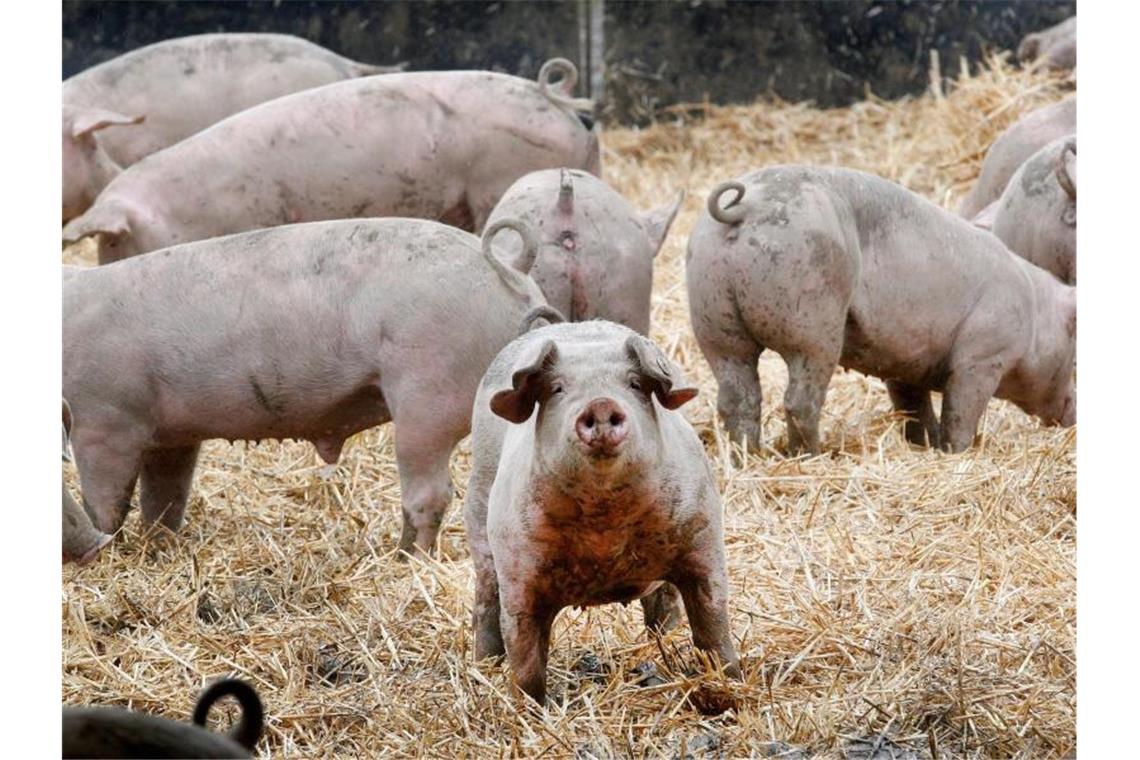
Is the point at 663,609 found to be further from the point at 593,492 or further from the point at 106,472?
the point at 106,472

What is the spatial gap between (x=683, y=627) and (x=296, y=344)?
105 centimetres

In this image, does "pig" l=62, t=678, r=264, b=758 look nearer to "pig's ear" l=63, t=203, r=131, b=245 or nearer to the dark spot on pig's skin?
the dark spot on pig's skin

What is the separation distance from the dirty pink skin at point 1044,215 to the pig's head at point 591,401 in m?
2.65

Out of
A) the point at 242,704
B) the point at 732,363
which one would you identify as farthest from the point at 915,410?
the point at 242,704

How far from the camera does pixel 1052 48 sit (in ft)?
23.7

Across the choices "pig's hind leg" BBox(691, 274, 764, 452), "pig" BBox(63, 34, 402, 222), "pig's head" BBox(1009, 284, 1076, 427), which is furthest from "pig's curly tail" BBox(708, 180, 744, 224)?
"pig" BBox(63, 34, 402, 222)

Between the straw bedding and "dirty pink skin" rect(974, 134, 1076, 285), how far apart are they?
0.42m

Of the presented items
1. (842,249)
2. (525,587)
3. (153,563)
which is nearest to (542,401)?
(525,587)

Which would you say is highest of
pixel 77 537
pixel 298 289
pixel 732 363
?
pixel 298 289

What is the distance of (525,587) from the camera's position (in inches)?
108

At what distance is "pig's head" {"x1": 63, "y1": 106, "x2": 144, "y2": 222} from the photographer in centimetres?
561

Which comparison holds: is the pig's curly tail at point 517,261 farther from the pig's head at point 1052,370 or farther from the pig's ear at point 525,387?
the pig's head at point 1052,370
